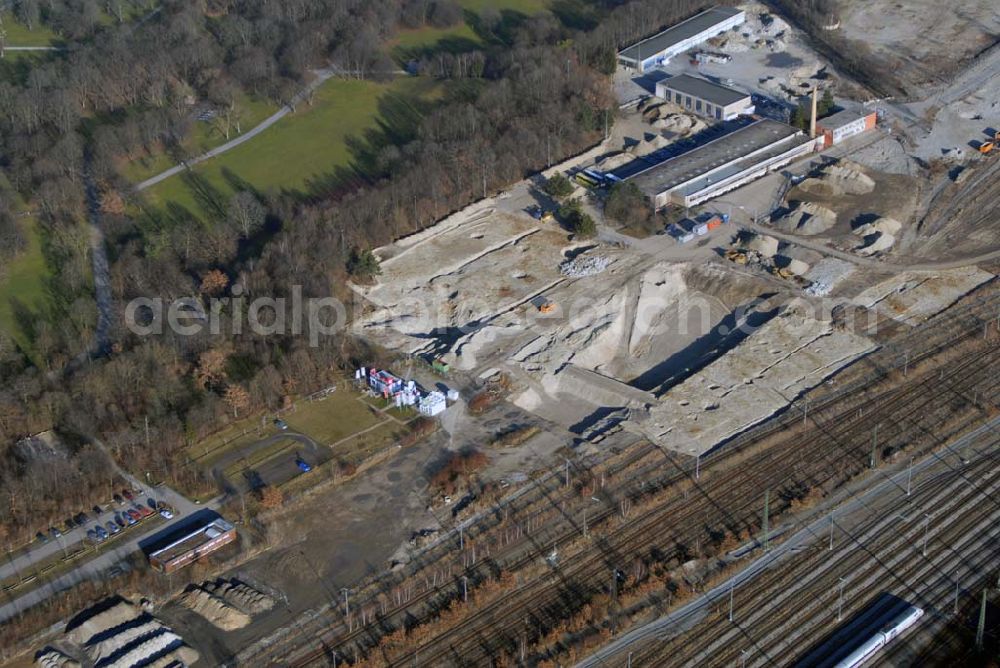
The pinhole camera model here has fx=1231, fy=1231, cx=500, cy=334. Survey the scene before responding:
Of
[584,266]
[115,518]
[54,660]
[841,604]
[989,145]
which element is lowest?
[989,145]

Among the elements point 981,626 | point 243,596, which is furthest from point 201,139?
point 981,626

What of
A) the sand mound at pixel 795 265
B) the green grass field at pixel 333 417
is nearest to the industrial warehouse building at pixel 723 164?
the sand mound at pixel 795 265

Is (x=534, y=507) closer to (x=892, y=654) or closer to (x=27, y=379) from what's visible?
(x=892, y=654)

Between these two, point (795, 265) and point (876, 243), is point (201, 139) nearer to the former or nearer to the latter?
point (795, 265)

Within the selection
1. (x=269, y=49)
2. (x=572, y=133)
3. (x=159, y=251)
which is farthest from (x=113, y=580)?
(x=269, y=49)

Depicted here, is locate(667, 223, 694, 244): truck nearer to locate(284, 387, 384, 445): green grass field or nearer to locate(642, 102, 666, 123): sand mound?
locate(642, 102, 666, 123): sand mound

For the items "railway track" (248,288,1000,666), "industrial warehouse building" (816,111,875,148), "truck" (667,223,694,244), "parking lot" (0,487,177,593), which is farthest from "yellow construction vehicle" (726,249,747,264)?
"parking lot" (0,487,177,593)

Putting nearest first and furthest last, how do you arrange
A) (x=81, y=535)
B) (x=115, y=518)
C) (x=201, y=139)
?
(x=81, y=535) → (x=115, y=518) → (x=201, y=139)
